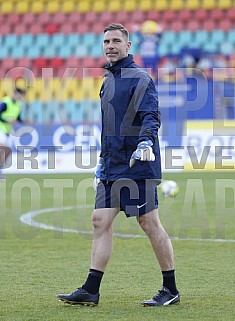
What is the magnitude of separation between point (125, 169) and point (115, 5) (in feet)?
75.8

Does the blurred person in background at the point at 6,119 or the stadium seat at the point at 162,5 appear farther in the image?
the stadium seat at the point at 162,5

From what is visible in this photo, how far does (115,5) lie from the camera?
28.8 metres

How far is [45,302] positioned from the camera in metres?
6.42

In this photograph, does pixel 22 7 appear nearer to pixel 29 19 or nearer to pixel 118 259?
pixel 29 19

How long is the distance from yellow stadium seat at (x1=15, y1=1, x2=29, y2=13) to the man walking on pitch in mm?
23781

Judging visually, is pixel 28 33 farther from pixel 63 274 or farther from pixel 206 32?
pixel 63 274

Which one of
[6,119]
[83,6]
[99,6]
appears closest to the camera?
[6,119]

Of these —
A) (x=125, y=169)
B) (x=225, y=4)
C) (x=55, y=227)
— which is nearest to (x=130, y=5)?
(x=225, y=4)

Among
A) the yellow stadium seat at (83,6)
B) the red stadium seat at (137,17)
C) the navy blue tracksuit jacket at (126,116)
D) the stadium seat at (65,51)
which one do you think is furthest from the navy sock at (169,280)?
the yellow stadium seat at (83,6)

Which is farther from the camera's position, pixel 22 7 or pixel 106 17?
pixel 22 7

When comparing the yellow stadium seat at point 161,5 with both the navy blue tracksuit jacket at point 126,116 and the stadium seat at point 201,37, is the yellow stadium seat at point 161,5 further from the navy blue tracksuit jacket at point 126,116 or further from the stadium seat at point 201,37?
the navy blue tracksuit jacket at point 126,116

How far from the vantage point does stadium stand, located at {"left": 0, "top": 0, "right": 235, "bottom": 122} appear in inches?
1073

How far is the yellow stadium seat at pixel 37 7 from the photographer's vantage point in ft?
96.4

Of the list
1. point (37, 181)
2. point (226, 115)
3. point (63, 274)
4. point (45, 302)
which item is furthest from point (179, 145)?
point (45, 302)
